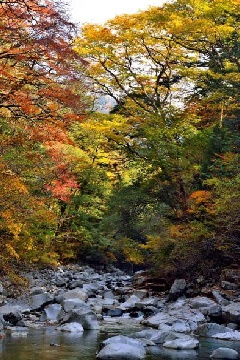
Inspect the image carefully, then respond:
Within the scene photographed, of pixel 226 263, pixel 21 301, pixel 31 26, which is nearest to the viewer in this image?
pixel 31 26

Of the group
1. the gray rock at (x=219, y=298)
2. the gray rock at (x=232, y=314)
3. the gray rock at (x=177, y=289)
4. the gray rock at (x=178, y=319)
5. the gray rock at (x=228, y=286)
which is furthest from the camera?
the gray rock at (x=177, y=289)

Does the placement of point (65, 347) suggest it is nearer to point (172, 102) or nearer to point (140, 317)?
point (140, 317)

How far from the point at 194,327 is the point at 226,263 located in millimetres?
5533

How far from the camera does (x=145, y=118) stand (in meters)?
19.6

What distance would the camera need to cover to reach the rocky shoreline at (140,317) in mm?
8227

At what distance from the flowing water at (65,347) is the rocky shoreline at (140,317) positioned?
0.22m

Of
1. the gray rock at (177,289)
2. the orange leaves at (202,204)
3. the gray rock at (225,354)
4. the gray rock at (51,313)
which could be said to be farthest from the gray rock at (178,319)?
the orange leaves at (202,204)

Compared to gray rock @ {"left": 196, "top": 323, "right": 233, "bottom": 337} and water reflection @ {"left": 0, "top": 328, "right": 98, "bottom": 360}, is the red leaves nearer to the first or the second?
water reflection @ {"left": 0, "top": 328, "right": 98, "bottom": 360}

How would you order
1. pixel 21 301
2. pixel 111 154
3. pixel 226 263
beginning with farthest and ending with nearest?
1. pixel 111 154
2. pixel 226 263
3. pixel 21 301

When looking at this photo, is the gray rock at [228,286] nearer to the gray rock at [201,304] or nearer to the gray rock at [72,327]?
the gray rock at [201,304]

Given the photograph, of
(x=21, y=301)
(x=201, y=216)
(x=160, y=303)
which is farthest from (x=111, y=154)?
(x=21, y=301)

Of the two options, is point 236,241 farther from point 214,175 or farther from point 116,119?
point 116,119

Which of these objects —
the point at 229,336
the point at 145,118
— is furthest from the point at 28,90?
the point at 145,118

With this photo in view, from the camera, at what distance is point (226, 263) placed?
1531 centimetres
